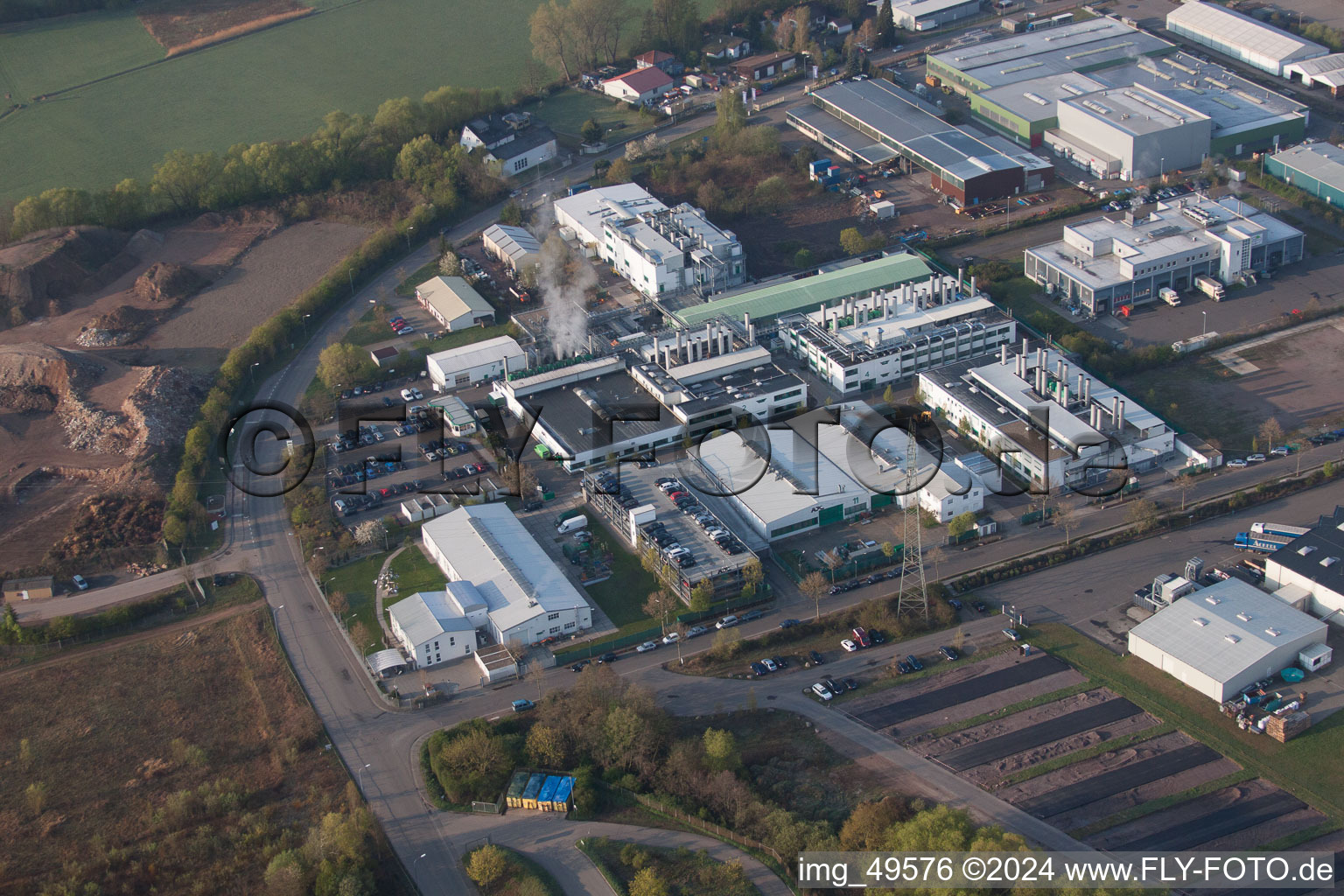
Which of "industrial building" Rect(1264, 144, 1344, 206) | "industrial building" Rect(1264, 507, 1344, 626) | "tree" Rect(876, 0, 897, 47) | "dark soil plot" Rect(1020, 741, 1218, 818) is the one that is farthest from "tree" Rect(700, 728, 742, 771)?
"tree" Rect(876, 0, 897, 47)

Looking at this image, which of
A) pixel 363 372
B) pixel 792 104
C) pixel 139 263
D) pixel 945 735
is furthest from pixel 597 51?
pixel 945 735

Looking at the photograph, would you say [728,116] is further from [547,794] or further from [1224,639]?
[547,794]

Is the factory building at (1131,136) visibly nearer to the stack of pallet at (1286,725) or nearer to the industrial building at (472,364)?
the industrial building at (472,364)

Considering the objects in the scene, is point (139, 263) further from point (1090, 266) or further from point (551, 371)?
point (1090, 266)

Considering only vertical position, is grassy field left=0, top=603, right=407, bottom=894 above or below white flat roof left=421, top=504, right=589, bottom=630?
below

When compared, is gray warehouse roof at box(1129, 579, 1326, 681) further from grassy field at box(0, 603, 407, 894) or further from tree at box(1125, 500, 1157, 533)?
grassy field at box(0, 603, 407, 894)
